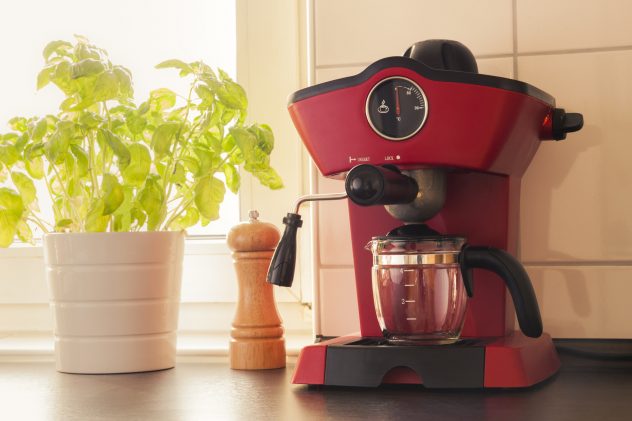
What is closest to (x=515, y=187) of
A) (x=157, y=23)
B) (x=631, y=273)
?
(x=631, y=273)

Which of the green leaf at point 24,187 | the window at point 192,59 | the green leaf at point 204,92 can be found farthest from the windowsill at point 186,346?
the green leaf at point 204,92

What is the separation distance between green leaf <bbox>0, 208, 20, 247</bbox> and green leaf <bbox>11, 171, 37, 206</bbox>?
1.3 inches

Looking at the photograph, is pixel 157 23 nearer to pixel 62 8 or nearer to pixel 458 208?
pixel 62 8

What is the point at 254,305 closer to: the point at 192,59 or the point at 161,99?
the point at 161,99

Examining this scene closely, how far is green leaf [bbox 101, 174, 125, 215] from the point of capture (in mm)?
984

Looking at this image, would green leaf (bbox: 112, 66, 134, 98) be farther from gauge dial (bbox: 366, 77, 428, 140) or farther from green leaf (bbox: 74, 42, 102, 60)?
gauge dial (bbox: 366, 77, 428, 140)

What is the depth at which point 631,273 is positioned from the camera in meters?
1.02

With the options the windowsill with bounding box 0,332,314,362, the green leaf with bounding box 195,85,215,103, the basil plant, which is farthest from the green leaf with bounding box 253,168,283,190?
the windowsill with bounding box 0,332,314,362

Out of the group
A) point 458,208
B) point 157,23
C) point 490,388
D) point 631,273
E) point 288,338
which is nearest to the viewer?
point 490,388

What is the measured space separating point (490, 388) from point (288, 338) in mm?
512

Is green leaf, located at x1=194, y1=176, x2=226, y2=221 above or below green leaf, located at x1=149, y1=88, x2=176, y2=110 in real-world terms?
below

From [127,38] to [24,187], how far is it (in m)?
0.43

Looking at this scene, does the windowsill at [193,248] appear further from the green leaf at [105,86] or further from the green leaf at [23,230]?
the green leaf at [105,86]

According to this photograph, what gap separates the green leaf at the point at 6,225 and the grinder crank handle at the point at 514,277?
56 centimetres
